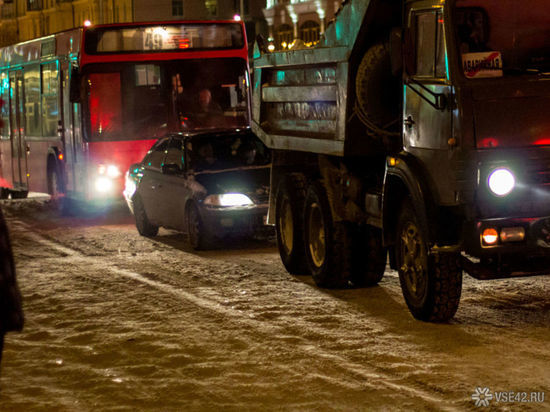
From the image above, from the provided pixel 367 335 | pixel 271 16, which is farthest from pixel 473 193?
pixel 271 16

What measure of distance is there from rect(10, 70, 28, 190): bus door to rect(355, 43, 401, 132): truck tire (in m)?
14.3

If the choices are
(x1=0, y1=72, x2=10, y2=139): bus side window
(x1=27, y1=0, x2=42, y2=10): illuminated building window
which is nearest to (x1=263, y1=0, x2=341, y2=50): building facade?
(x1=0, y1=72, x2=10, y2=139): bus side window

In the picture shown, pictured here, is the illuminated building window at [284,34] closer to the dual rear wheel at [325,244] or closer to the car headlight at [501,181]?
the dual rear wheel at [325,244]

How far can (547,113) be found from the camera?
29.3 ft

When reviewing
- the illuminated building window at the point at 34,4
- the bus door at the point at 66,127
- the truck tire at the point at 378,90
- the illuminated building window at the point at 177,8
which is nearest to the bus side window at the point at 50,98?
the bus door at the point at 66,127

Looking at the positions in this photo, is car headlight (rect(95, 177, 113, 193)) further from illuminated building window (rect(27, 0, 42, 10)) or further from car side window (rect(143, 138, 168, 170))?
illuminated building window (rect(27, 0, 42, 10))

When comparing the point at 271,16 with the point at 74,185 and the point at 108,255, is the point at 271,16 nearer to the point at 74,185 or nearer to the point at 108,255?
the point at 74,185

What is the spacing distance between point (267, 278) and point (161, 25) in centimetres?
812

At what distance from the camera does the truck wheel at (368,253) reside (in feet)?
38.4

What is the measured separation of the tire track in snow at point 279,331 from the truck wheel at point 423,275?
88 centimetres

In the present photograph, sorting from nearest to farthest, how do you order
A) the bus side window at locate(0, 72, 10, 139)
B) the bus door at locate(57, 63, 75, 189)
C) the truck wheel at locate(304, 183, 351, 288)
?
the truck wheel at locate(304, 183, 351, 288) < the bus door at locate(57, 63, 75, 189) < the bus side window at locate(0, 72, 10, 139)

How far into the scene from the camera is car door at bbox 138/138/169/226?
1686 centimetres

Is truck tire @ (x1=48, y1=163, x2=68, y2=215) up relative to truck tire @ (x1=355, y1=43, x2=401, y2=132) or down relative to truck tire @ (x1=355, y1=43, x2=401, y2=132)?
down

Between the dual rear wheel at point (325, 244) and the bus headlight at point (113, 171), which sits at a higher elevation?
the bus headlight at point (113, 171)
